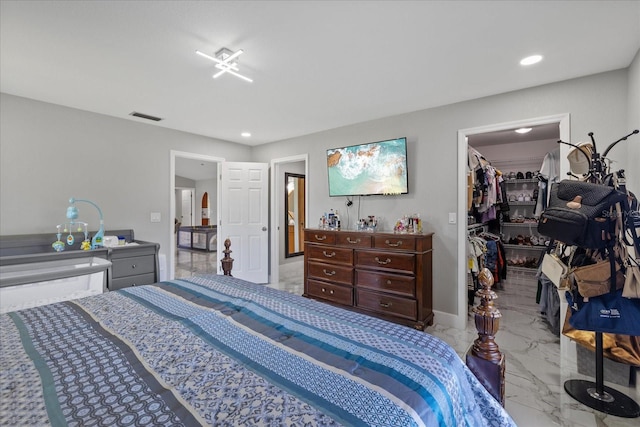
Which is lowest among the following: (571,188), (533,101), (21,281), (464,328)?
(464,328)

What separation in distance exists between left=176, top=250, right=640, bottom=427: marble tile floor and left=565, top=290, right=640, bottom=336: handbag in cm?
56

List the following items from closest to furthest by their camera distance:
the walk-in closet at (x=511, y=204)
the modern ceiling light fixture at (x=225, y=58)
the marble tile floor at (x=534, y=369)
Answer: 1. the marble tile floor at (x=534, y=369)
2. the modern ceiling light fixture at (x=225, y=58)
3. the walk-in closet at (x=511, y=204)

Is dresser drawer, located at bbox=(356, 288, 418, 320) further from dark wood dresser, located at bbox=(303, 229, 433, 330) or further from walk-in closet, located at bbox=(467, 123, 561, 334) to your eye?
walk-in closet, located at bbox=(467, 123, 561, 334)

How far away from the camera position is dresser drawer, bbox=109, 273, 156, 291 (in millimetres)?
2889

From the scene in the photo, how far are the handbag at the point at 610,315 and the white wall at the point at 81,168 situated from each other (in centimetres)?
447

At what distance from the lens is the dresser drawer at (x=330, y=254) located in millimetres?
3381

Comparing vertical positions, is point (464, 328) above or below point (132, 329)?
below

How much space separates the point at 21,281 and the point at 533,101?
428 cm

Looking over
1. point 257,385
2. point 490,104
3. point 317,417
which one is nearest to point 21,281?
point 257,385

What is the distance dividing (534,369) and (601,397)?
442 mm

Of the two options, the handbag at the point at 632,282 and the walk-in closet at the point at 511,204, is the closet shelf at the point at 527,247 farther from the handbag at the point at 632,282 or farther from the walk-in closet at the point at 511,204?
the handbag at the point at 632,282

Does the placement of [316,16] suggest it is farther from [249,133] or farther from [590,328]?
[249,133]

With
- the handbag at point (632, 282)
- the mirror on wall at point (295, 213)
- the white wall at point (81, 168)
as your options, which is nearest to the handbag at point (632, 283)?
the handbag at point (632, 282)

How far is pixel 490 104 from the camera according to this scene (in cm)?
291
